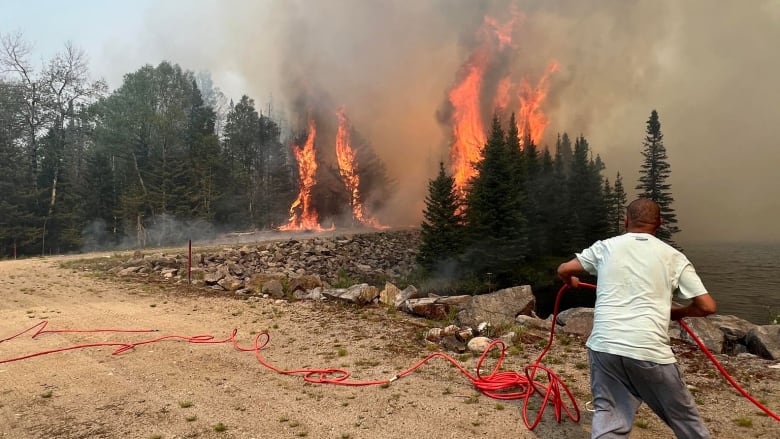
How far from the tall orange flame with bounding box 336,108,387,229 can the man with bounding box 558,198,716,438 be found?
48.0 metres

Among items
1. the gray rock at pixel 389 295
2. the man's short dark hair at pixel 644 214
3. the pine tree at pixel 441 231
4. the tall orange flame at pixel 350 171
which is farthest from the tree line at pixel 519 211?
the man's short dark hair at pixel 644 214

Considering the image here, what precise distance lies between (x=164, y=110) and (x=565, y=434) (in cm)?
5649

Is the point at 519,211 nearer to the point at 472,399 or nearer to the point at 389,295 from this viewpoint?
the point at 389,295

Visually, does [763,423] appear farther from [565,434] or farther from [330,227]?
[330,227]

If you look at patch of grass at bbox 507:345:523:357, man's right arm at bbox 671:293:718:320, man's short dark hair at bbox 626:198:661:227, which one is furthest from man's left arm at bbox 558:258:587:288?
patch of grass at bbox 507:345:523:357

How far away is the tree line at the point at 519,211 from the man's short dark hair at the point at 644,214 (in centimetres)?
2997

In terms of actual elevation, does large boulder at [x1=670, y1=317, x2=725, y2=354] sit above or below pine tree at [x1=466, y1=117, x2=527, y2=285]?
below

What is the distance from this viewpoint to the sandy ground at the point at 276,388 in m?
5.18

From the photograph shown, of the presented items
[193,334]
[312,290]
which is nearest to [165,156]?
[312,290]

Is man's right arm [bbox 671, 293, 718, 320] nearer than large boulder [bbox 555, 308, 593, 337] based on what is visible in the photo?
Yes

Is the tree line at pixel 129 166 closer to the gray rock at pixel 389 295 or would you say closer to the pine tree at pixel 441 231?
the pine tree at pixel 441 231

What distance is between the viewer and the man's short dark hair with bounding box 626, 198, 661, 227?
3.88 meters

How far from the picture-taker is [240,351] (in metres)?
8.49

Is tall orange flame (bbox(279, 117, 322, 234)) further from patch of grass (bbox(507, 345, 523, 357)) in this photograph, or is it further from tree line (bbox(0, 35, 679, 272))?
patch of grass (bbox(507, 345, 523, 357))
